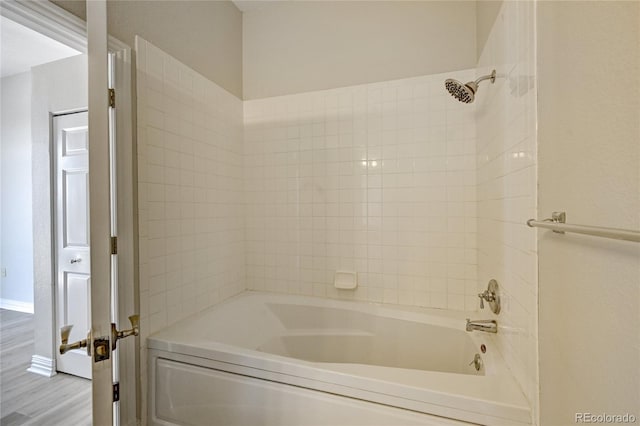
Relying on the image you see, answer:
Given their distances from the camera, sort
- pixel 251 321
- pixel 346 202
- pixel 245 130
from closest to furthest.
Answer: pixel 251 321
pixel 346 202
pixel 245 130

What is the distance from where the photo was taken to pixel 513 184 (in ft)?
3.56

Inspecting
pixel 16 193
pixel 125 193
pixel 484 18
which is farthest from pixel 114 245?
pixel 16 193

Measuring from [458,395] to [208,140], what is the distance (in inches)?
Answer: 79.2

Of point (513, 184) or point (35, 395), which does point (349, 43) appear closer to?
point (513, 184)

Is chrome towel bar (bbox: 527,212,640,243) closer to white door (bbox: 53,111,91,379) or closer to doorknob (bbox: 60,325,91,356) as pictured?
doorknob (bbox: 60,325,91,356)

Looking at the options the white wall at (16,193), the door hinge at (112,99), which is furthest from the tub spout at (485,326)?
the white wall at (16,193)

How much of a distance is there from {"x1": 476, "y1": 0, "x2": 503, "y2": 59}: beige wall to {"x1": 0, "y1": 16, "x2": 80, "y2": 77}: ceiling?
2.91 m

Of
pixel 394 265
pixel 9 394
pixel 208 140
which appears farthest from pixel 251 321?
pixel 9 394

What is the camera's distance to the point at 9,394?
6.18 feet

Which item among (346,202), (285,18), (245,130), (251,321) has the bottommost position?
(251,321)

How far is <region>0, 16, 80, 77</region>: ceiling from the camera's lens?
7.01 feet

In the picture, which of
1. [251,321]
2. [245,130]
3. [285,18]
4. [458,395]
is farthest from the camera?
[245,130]

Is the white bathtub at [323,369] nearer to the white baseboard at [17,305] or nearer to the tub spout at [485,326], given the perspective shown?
the tub spout at [485,326]

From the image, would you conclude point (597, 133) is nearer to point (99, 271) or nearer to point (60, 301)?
point (99, 271)
